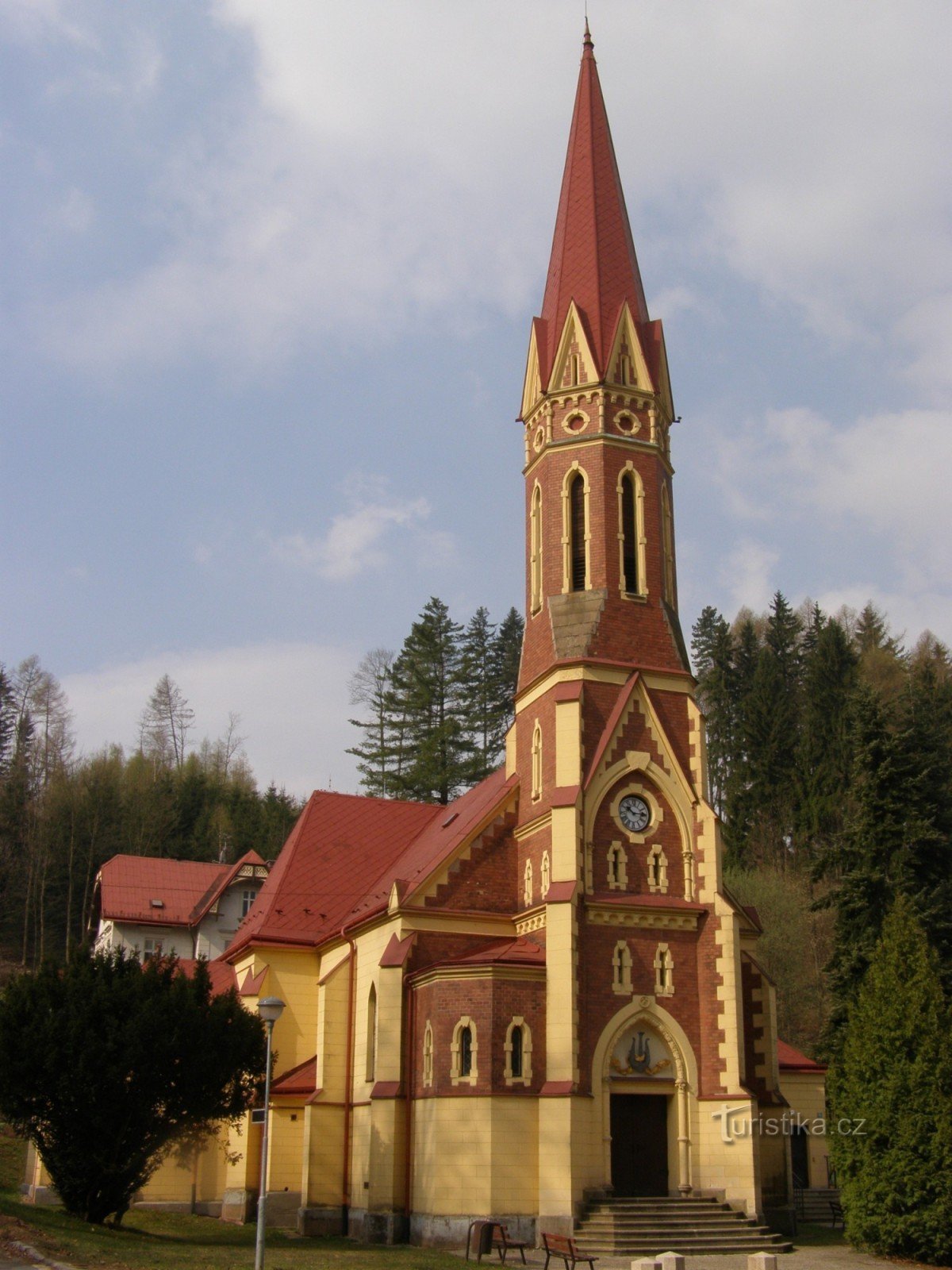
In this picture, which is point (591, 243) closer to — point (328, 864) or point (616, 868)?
point (616, 868)

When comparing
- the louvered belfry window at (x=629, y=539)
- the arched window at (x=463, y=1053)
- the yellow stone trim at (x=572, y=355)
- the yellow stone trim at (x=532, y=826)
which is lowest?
the arched window at (x=463, y=1053)

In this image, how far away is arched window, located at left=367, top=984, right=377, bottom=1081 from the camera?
2928 cm

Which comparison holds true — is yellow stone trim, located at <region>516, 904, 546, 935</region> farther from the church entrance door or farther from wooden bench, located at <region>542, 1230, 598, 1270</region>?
wooden bench, located at <region>542, 1230, 598, 1270</region>

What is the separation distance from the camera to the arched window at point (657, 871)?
27.6m

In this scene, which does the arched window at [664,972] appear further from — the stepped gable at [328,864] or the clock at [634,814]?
the stepped gable at [328,864]

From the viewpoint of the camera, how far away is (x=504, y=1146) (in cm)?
2464

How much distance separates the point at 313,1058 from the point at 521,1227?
33.6ft

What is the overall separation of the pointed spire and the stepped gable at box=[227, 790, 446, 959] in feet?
48.5

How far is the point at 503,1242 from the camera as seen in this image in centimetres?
2264

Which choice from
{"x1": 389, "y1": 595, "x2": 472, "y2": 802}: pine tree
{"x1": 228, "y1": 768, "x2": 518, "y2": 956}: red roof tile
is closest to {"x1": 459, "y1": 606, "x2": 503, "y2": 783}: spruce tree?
{"x1": 389, "y1": 595, "x2": 472, "y2": 802}: pine tree

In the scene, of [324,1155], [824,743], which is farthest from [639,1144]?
[824,743]

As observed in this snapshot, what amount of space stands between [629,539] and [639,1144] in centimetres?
1389

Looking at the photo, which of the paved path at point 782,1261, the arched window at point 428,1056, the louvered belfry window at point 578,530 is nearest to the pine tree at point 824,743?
the louvered belfry window at point 578,530

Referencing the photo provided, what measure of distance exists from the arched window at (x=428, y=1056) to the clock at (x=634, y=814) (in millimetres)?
6084
